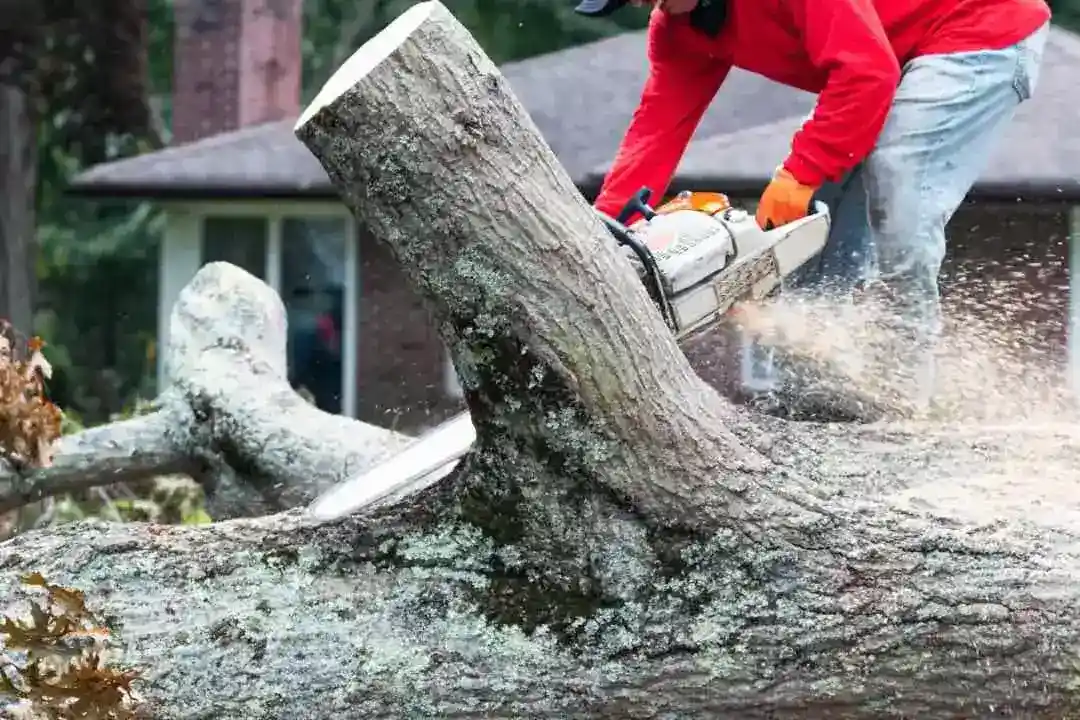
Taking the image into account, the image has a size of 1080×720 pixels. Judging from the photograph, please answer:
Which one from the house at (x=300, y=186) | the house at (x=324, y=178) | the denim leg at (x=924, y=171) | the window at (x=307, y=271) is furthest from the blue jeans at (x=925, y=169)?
the window at (x=307, y=271)

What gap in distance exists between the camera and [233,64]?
32.5 feet

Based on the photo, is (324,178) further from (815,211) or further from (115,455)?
(815,211)

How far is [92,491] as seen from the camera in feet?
19.0

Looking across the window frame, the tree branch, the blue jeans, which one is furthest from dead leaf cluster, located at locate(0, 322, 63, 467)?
the window frame

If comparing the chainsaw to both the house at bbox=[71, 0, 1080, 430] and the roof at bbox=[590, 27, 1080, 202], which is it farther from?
the house at bbox=[71, 0, 1080, 430]

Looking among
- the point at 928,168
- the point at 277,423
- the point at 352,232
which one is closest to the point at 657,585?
the point at 928,168

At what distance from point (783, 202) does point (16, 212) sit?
32.7 feet

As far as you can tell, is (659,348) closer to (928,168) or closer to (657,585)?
(657,585)

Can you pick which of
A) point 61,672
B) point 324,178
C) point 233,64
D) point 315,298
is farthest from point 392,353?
point 61,672

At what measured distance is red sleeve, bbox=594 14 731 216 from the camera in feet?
9.82

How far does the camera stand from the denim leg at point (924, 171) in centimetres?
282

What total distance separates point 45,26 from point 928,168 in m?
8.03

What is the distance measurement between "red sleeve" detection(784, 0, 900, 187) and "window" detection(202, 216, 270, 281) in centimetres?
819

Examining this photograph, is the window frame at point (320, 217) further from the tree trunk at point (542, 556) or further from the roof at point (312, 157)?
the tree trunk at point (542, 556)
